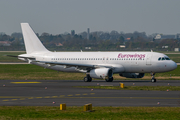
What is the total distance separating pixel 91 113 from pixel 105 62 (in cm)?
2890

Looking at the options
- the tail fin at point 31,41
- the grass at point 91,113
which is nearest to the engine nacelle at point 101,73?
the tail fin at point 31,41

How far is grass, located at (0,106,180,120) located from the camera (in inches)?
787

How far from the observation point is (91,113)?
21.2 m

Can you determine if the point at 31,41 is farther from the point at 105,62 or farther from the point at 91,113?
the point at 91,113

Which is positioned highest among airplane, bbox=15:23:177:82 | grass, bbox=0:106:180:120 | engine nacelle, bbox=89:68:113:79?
airplane, bbox=15:23:177:82

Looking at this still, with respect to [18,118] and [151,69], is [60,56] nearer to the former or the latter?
[151,69]

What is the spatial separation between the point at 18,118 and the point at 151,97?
1426 cm

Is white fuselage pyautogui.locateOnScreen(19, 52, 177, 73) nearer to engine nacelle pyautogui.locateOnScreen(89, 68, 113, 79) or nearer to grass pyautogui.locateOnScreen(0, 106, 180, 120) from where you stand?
engine nacelle pyautogui.locateOnScreen(89, 68, 113, 79)

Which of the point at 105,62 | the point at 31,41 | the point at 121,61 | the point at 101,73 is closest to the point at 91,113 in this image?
the point at 101,73

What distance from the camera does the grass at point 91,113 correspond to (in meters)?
20.0

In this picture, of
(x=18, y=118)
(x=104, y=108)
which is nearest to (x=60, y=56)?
(x=104, y=108)

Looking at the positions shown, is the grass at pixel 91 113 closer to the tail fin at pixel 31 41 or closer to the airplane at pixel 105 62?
the airplane at pixel 105 62

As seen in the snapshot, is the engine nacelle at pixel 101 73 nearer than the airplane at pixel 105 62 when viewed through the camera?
Yes

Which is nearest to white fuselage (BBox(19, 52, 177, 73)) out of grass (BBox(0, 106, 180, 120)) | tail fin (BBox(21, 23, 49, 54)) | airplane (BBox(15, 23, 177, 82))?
airplane (BBox(15, 23, 177, 82))
